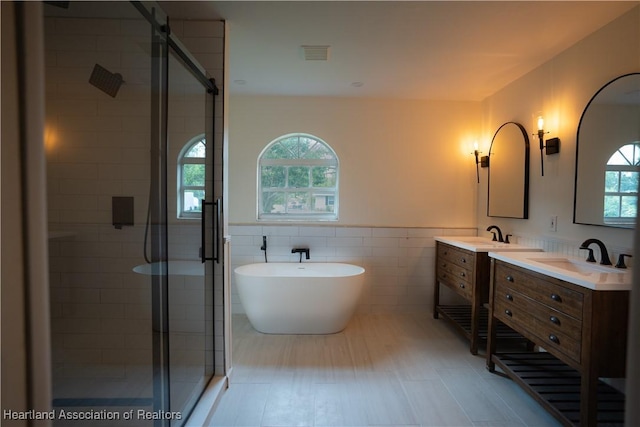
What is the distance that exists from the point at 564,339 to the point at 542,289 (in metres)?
0.28

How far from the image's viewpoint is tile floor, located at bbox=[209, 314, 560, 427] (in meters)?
1.78

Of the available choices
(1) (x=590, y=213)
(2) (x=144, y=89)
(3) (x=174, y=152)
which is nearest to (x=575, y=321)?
(1) (x=590, y=213)

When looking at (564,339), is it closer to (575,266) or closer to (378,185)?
(575,266)

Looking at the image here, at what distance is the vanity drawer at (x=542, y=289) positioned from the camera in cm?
153

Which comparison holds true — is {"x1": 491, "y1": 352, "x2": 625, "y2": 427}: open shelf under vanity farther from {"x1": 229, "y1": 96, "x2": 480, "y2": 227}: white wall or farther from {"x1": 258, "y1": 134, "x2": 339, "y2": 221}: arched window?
{"x1": 258, "y1": 134, "x2": 339, "y2": 221}: arched window

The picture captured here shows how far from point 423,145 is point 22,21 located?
3.52 m

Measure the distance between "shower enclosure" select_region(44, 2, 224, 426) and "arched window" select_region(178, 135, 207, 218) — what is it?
25mm

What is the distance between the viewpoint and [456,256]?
2.88 m

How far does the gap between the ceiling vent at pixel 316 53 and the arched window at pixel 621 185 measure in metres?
2.06

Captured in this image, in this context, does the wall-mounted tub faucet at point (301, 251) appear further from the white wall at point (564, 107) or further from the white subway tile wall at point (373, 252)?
the white wall at point (564, 107)

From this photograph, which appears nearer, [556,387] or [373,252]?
[556,387]

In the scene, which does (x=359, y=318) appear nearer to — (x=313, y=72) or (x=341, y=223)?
(x=341, y=223)

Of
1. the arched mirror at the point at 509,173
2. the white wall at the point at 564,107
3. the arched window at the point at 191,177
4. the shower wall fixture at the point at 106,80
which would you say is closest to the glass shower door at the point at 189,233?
the arched window at the point at 191,177

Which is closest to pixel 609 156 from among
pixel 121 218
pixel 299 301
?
pixel 299 301
